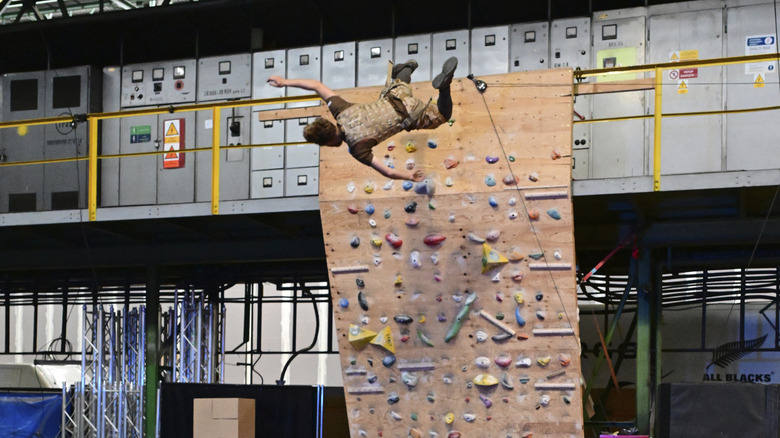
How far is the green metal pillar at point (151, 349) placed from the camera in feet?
42.3

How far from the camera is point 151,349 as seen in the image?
13125 millimetres

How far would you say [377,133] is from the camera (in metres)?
8.23

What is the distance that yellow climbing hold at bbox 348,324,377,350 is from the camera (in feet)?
33.2

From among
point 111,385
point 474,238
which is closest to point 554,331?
point 474,238

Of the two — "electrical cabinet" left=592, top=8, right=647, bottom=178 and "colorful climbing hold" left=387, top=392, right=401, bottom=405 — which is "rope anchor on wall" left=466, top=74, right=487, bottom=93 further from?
"electrical cabinet" left=592, top=8, right=647, bottom=178

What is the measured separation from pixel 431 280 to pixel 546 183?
4.96 feet

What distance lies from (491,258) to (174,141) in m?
7.03

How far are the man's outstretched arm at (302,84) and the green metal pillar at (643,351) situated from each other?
4.05m

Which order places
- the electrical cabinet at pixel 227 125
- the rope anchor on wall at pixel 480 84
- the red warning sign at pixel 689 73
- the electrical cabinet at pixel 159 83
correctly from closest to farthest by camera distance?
the rope anchor on wall at pixel 480 84 < the red warning sign at pixel 689 73 < the electrical cabinet at pixel 227 125 < the electrical cabinet at pixel 159 83

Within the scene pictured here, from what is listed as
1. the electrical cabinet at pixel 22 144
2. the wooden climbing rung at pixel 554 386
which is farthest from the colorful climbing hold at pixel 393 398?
the electrical cabinet at pixel 22 144

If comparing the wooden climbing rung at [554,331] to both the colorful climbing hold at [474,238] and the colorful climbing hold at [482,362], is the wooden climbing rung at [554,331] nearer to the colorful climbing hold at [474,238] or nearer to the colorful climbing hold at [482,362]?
the colorful climbing hold at [482,362]

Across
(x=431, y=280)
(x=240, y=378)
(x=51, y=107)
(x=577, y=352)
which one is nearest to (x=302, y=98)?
(x=431, y=280)

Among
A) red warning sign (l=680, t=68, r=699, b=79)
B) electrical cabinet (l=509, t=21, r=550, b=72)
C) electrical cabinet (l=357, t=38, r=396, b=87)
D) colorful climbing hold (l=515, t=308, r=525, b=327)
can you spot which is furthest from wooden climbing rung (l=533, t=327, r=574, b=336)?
electrical cabinet (l=357, t=38, r=396, b=87)

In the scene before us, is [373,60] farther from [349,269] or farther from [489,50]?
[349,269]
